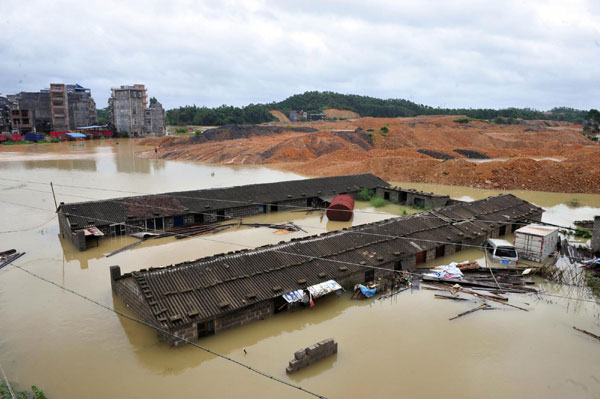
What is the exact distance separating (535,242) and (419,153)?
41.2 meters

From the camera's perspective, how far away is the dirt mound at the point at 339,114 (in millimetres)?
143625

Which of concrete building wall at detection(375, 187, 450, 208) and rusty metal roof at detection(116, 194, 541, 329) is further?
concrete building wall at detection(375, 187, 450, 208)

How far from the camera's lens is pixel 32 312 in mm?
15180

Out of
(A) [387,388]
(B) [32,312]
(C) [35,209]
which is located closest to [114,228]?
(B) [32,312]

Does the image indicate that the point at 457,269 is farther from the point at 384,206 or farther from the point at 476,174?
the point at 476,174

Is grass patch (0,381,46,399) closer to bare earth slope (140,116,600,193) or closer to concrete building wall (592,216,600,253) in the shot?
concrete building wall (592,216,600,253)

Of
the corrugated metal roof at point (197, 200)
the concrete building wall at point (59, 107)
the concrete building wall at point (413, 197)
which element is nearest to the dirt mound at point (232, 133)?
the concrete building wall at point (59, 107)

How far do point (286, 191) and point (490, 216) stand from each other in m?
15.3

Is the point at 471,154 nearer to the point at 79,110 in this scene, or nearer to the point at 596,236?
the point at 596,236

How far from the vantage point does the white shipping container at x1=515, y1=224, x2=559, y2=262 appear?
19.7 metres

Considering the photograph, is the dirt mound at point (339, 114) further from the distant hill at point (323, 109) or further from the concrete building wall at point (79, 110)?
the concrete building wall at point (79, 110)

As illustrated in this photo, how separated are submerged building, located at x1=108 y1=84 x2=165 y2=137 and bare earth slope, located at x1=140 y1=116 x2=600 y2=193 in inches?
596

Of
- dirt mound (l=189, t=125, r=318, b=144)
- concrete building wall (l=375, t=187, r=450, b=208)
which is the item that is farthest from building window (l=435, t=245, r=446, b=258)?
dirt mound (l=189, t=125, r=318, b=144)

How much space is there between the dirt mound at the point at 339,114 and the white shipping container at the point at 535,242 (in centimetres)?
12504
